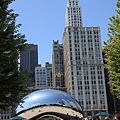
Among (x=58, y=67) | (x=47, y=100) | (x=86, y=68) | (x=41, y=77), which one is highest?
(x=58, y=67)

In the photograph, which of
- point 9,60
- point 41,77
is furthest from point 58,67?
point 9,60

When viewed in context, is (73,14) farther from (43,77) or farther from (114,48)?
(114,48)

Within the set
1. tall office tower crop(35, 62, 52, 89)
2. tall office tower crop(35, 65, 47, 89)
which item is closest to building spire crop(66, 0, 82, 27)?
tall office tower crop(35, 62, 52, 89)

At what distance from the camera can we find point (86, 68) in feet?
371

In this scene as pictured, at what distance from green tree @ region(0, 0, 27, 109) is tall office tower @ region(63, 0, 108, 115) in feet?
321

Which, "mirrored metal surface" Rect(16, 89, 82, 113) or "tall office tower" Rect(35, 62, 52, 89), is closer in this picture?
"mirrored metal surface" Rect(16, 89, 82, 113)

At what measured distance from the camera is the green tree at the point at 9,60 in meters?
10.3

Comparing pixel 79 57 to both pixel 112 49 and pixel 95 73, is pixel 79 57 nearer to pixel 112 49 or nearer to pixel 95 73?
pixel 95 73

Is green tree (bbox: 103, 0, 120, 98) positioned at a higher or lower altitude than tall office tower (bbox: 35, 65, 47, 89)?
lower

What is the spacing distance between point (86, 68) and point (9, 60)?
104 meters

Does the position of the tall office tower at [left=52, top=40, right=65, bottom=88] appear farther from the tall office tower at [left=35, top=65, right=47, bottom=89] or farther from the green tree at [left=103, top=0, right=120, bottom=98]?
the green tree at [left=103, top=0, right=120, bottom=98]

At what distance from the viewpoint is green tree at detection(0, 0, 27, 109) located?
1027 cm

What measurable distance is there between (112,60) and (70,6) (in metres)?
131

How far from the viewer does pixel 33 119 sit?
1018 inches
